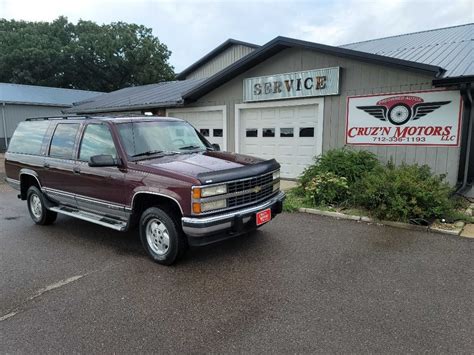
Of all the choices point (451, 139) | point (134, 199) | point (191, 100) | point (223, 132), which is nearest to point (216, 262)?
point (134, 199)

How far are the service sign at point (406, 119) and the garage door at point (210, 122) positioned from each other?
4622 mm

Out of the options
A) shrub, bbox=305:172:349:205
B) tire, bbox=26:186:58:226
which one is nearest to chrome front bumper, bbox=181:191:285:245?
shrub, bbox=305:172:349:205

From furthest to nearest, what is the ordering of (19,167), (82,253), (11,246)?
1. (19,167)
2. (11,246)
3. (82,253)

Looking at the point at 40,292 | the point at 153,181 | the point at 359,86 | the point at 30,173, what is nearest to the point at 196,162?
the point at 153,181

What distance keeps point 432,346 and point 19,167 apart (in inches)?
283

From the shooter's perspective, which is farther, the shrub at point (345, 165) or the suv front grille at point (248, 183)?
the shrub at point (345, 165)

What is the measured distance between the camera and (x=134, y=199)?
4.57 m

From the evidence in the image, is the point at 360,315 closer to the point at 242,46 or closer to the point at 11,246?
the point at 11,246

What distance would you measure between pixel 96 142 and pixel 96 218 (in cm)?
116

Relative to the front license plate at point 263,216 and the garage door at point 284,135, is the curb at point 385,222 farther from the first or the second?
the garage door at point 284,135

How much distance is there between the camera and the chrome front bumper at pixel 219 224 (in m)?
3.98

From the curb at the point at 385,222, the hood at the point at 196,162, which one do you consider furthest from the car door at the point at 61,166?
the curb at the point at 385,222

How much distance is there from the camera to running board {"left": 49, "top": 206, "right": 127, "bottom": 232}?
4.79 m

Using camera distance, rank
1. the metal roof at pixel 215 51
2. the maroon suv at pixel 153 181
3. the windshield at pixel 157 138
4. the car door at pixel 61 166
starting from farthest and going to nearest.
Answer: the metal roof at pixel 215 51
the car door at pixel 61 166
the windshield at pixel 157 138
the maroon suv at pixel 153 181
